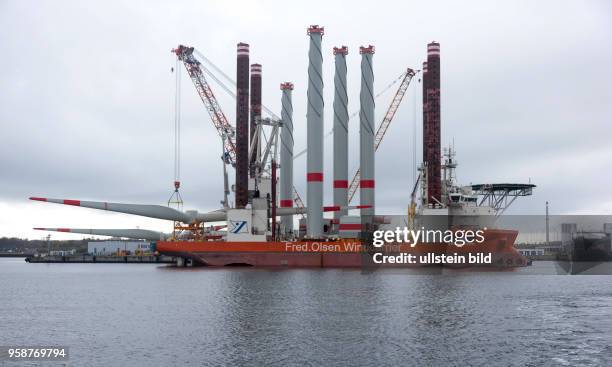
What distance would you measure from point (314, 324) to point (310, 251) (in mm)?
47073

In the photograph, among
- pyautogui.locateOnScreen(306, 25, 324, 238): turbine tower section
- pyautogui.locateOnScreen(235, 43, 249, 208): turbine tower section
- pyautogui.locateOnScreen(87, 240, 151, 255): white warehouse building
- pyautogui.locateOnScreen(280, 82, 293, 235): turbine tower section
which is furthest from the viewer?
pyautogui.locateOnScreen(87, 240, 151, 255): white warehouse building

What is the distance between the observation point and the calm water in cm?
2722

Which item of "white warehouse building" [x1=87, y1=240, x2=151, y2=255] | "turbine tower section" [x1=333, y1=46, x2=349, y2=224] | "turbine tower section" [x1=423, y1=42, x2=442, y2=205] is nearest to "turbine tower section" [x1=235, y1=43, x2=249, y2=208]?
"turbine tower section" [x1=333, y1=46, x2=349, y2=224]

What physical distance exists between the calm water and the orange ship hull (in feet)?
78.3

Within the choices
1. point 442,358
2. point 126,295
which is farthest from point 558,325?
point 126,295

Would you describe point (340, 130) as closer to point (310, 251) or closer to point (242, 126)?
point (242, 126)

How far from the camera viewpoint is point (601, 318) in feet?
125

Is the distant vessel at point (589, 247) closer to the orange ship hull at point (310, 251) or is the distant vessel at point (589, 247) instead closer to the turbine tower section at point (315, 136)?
the orange ship hull at point (310, 251)

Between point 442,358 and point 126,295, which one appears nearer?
point 442,358

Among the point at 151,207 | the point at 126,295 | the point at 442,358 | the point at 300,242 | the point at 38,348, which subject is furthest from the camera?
the point at 151,207

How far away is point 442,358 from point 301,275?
4003cm

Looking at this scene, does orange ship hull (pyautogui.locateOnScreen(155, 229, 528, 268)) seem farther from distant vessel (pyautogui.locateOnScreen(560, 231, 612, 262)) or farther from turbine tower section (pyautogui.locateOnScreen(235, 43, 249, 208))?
distant vessel (pyautogui.locateOnScreen(560, 231, 612, 262))

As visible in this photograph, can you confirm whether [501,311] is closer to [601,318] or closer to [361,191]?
[601,318]

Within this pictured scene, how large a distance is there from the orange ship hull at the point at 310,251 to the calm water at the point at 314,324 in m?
23.9
